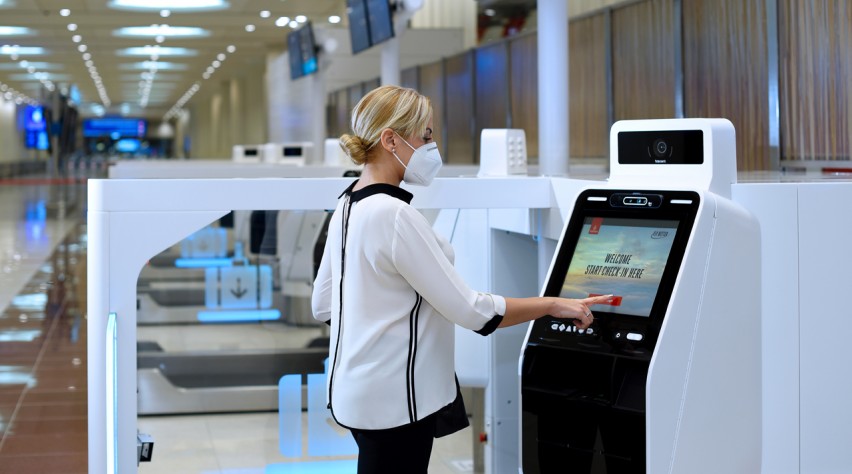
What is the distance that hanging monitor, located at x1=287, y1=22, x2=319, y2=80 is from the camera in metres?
15.3

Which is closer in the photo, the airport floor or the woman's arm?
the woman's arm

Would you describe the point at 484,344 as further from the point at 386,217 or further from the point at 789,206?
the point at 386,217

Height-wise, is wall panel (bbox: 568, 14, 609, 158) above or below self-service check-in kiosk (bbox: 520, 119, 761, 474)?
above

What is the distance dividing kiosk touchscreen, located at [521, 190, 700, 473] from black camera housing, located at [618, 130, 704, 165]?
0.17 metres

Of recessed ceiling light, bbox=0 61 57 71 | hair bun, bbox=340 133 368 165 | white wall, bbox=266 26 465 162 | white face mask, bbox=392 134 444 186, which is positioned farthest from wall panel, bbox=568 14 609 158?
recessed ceiling light, bbox=0 61 57 71

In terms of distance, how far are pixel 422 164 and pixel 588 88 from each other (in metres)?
6.48

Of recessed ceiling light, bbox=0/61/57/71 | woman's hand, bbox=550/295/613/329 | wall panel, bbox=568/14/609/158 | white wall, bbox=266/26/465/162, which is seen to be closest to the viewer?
woman's hand, bbox=550/295/613/329

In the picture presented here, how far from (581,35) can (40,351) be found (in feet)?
16.2

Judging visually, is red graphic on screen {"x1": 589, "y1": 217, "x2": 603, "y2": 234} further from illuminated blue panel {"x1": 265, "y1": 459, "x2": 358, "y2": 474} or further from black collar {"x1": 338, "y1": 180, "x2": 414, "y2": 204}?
illuminated blue panel {"x1": 265, "y1": 459, "x2": 358, "y2": 474}

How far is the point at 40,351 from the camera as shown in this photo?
771 cm

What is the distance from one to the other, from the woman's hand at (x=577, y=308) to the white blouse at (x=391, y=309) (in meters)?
0.18

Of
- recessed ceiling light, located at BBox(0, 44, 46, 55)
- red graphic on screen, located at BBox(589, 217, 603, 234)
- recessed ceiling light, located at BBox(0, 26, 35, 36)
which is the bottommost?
red graphic on screen, located at BBox(589, 217, 603, 234)

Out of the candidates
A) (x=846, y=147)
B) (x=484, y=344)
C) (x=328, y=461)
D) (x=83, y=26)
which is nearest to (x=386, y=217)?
(x=328, y=461)

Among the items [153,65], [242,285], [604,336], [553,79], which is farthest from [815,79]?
[153,65]
